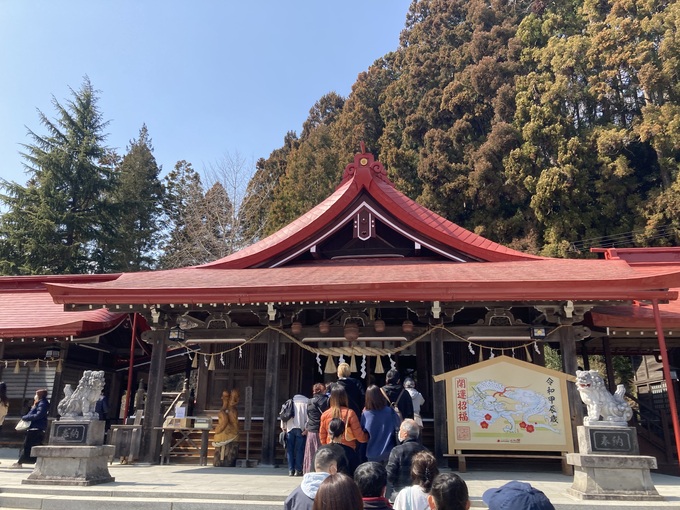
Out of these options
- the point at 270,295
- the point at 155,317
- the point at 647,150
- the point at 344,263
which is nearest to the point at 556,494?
the point at 270,295

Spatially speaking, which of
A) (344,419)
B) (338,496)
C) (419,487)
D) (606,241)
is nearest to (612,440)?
(344,419)

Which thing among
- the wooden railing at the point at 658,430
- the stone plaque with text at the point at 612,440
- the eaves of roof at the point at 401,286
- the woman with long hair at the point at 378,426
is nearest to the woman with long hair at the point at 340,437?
the woman with long hair at the point at 378,426

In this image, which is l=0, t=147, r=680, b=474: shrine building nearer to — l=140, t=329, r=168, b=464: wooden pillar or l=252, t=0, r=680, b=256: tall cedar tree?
l=140, t=329, r=168, b=464: wooden pillar

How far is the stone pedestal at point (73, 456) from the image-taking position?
710 cm

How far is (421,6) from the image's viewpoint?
38844mm

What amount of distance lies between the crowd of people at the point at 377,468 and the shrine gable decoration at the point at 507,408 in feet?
4.01

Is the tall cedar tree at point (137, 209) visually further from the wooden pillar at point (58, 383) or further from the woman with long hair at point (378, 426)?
the woman with long hair at point (378, 426)

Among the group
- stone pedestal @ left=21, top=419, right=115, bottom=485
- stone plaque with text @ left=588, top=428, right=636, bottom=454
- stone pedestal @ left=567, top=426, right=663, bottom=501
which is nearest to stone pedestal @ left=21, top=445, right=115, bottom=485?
stone pedestal @ left=21, top=419, right=115, bottom=485

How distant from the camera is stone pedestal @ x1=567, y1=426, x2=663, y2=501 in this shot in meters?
6.27

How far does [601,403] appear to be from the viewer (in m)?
6.76

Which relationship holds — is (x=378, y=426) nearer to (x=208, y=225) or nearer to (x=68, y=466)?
(x=68, y=466)

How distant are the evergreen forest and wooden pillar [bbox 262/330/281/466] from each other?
703 inches

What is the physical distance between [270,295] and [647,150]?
2399 cm

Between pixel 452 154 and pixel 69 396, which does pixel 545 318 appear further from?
pixel 452 154
